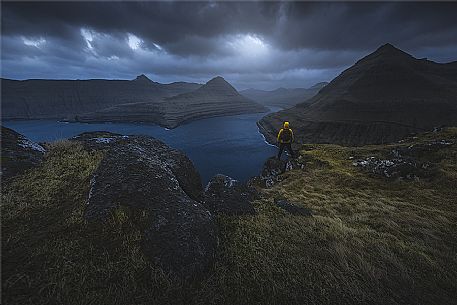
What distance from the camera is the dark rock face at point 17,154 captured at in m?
8.66

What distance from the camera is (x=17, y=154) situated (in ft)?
31.7

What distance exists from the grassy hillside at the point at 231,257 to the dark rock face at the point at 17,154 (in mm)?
543

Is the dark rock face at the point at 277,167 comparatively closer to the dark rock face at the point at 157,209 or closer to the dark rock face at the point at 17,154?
the dark rock face at the point at 157,209

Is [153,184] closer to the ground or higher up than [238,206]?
higher up

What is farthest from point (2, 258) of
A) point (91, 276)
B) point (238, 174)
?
point (238, 174)

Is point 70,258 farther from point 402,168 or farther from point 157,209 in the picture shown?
point 402,168

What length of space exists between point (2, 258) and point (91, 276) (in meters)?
2.02

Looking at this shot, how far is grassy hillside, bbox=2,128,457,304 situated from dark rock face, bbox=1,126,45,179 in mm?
543

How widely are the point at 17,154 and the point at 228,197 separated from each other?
9.62 meters

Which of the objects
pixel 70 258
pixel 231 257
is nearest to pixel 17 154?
pixel 70 258

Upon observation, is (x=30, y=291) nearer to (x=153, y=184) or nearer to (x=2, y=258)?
(x=2, y=258)

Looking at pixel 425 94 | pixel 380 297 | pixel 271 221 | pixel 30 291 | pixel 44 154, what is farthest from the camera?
pixel 425 94

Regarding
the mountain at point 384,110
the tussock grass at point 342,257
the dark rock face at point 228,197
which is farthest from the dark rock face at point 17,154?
the mountain at point 384,110

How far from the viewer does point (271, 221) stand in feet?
29.4
